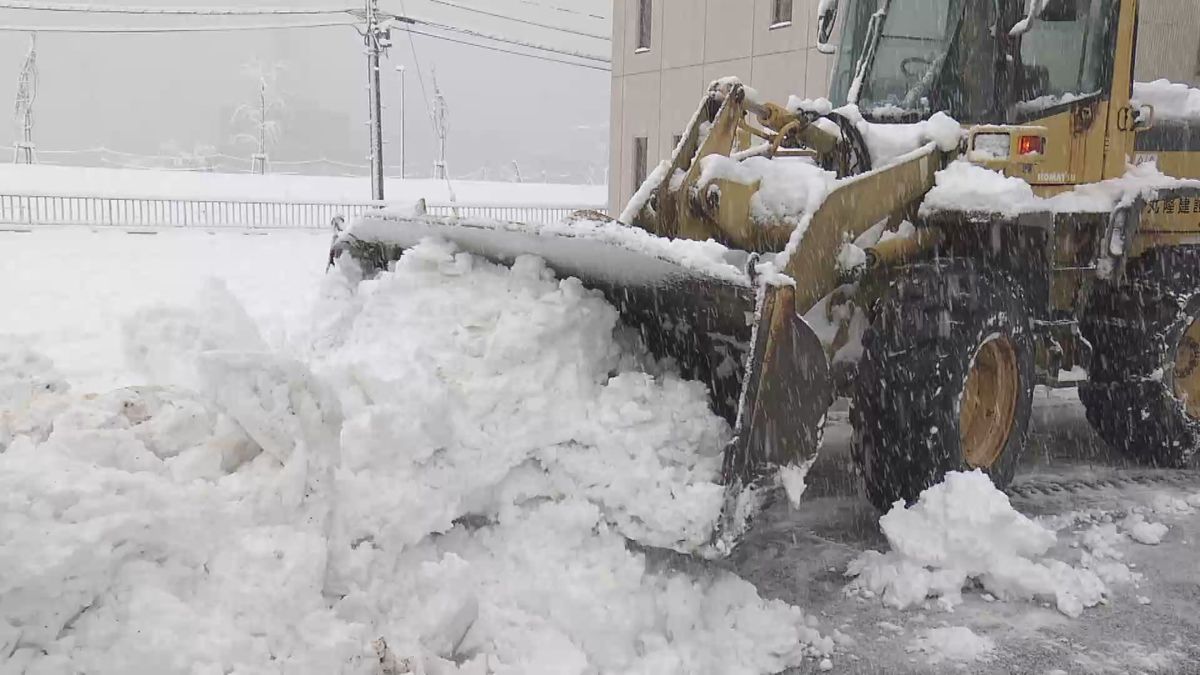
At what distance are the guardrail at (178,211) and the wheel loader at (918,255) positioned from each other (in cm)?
1684

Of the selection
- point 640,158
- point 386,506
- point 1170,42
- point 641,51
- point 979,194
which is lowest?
point 386,506

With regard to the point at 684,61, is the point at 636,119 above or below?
below

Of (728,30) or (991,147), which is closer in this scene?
(991,147)

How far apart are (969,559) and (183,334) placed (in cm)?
311

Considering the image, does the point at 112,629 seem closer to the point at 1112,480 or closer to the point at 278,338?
the point at 278,338

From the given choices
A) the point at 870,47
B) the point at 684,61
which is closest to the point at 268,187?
the point at 684,61

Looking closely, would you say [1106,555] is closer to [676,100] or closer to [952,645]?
[952,645]

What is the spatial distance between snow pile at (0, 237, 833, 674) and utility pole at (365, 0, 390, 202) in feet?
74.2

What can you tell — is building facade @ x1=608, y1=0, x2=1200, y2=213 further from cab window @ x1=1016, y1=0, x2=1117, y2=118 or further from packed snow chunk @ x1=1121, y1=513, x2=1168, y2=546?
packed snow chunk @ x1=1121, y1=513, x2=1168, y2=546

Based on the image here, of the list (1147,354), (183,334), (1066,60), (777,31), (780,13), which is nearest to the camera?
(183,334)

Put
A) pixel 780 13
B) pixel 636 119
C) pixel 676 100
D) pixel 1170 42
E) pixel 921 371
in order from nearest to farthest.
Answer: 1. pixel 921 371
2. pixel 1170 42
3. pixel 780 13
4. pixel 676 100
5. pixel 636 119

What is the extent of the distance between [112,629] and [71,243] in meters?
16.4

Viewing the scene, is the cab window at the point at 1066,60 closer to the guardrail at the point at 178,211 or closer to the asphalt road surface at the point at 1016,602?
the asphalt road surface at the point at 1016,602

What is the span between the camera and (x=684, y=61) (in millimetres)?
17703
